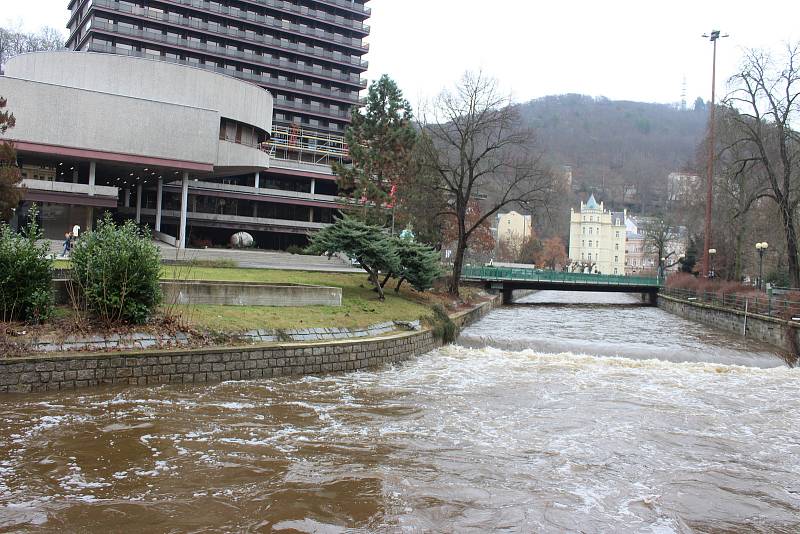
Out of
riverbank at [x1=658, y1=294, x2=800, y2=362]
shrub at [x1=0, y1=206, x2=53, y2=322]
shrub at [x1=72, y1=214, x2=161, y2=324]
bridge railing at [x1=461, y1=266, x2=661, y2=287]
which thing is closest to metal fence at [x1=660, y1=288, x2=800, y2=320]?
riverbank at [x1=658, y1=294, x2=800, y2=362]

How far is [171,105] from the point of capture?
4272 centimetres

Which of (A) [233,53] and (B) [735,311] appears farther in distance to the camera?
(A) [233,53]

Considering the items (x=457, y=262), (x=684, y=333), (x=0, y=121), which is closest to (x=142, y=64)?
(x=0, y=121)

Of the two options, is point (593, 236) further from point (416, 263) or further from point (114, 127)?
point (416, 263)

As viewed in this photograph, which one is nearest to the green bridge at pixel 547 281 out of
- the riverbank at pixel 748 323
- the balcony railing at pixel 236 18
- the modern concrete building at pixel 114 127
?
the riverbank at pixel 748 323

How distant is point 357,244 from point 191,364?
10.8 metres

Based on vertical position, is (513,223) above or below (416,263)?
above

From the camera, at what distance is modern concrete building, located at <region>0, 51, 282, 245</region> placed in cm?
3947

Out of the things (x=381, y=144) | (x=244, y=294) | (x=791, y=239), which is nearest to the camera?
(x=244, y=294)

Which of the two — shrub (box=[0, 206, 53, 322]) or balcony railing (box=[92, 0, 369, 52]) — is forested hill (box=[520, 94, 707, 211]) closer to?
balcony railing (box=[92, 0, 369, 52])

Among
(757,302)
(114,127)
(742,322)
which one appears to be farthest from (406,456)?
(114,127)

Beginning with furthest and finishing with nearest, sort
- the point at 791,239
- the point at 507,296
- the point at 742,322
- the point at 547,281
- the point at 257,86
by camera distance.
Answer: the point at 507,296 < the point at 547,281 < the point at 257,86 < the point at 791,239 < the point at 742,322

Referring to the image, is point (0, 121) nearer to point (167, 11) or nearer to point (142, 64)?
point (142, 64)

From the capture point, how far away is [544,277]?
57000 mm
